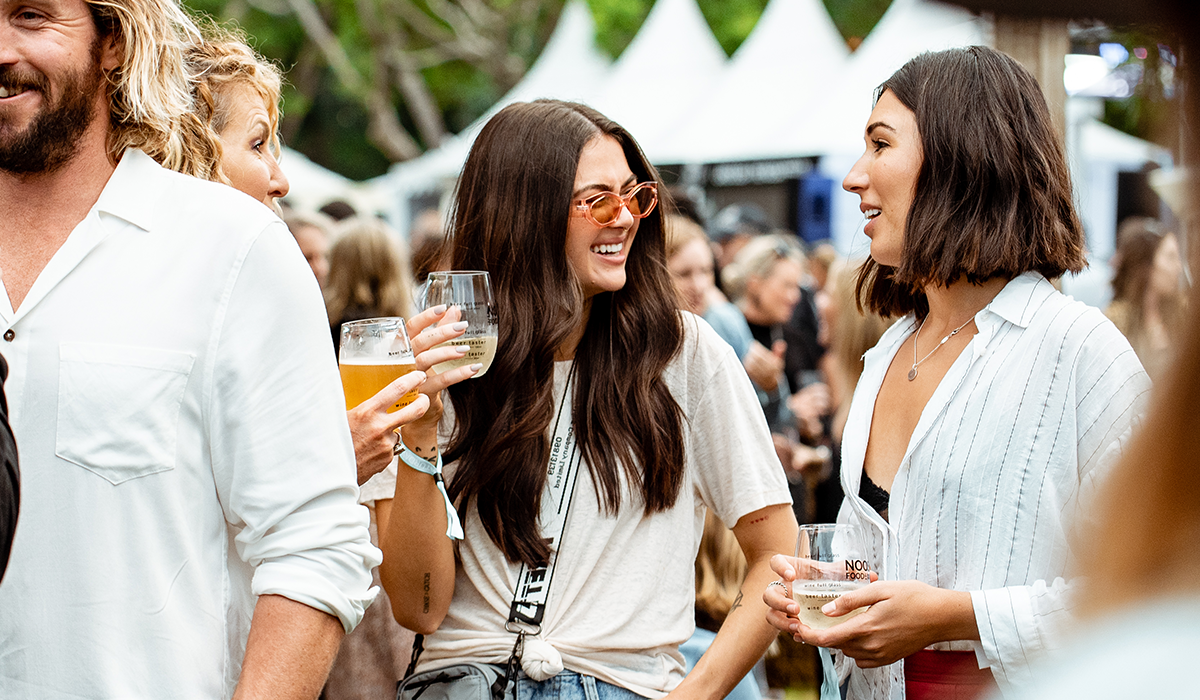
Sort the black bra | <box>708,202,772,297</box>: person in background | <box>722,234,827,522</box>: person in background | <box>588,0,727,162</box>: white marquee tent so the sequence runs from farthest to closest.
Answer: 1. <box>588,0,727,162</box>: white marquee tent
2. <box>708,202,772,297</box>: person in background
3. <box>722,234,827,522</box>: person in background
4. the black bra

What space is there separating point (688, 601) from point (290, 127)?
95.2ft

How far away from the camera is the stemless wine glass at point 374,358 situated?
93.0 inches

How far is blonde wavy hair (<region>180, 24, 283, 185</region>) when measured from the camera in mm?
2553

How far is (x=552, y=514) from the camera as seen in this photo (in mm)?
2576

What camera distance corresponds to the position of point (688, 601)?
2637mm

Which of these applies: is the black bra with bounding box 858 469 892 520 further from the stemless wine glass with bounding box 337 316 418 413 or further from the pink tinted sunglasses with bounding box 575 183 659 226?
the stemless wine glass with bounding box 337 316 418 413

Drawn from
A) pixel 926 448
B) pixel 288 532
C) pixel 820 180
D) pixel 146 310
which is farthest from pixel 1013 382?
pixel 820 180

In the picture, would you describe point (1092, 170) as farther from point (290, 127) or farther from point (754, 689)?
point (290, 127)

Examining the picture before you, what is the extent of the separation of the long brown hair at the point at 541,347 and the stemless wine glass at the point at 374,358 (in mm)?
325

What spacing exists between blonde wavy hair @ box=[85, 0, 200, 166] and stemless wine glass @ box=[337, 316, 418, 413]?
559 millimetres

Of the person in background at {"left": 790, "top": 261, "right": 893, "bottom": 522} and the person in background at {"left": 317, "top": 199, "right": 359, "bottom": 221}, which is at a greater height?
the person in background at {"left": 317, "top": 199, "right": 359, "bottom": 221}

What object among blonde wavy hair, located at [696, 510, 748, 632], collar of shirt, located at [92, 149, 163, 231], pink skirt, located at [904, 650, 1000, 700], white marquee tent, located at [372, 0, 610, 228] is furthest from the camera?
white marquee tent, located at [372, 0, 610, 228]

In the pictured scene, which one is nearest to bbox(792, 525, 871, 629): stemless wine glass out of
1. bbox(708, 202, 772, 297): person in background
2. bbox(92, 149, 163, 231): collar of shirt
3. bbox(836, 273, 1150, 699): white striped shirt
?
bbox(836, 273, 1150, 699): white striped shirt

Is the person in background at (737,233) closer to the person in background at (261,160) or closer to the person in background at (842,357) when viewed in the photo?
the person in background at (842,357)
